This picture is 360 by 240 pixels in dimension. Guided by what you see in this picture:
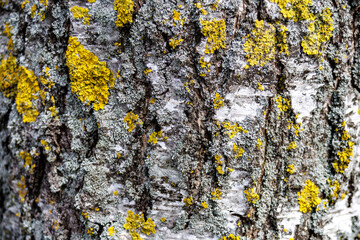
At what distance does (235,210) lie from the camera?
3.57ft

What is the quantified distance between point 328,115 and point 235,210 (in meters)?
0.55

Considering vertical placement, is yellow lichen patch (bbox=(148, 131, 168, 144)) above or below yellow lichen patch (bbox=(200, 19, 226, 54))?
below

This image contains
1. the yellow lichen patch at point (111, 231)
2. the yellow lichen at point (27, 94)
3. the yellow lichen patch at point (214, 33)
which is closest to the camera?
the yellow lichen patch at point (214, 33)

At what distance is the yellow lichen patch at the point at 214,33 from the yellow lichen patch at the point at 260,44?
90mm

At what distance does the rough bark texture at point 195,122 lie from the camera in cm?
105

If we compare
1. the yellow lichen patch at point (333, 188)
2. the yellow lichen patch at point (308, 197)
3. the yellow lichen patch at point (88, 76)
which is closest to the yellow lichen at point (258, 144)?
the yellow lichen patch at point (308, 197)

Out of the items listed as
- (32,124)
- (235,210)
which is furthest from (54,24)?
(235,210)

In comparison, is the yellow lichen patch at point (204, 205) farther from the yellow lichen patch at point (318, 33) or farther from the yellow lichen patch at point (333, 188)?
the yellow lichen patch at point (318, 33)

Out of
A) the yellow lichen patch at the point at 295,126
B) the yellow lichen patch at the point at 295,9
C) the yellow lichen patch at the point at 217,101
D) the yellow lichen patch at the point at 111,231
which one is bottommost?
the yellow lichen patch at the point at 111,231

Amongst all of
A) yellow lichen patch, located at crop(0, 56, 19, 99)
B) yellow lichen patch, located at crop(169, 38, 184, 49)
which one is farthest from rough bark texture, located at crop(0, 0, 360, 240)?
yellow lichen patch, located at crop(0, 56, 19, 99)

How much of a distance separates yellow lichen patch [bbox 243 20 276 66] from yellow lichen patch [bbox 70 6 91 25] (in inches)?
24.6

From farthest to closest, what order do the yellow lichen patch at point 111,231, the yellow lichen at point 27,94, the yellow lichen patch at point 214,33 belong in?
the yellow lichen at point 27,94
the yellow lichen patch at point 111,231
the yellow lichen patch at point 214,33

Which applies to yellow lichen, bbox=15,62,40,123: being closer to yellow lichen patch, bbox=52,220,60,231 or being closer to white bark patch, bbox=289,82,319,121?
yellow lichen patch, bbox=52,220,60,231

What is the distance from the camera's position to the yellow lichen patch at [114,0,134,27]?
3.48 feet
